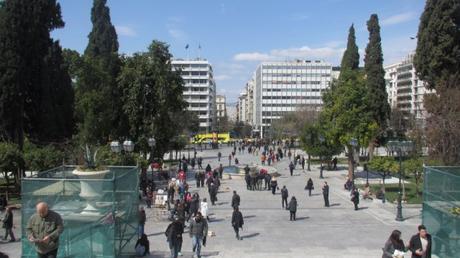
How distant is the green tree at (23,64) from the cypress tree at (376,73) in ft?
115

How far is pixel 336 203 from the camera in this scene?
30.6 metres

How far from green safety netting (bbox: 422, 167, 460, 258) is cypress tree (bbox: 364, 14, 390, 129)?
140ft

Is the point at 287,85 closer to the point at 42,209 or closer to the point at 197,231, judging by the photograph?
the point at 197,231

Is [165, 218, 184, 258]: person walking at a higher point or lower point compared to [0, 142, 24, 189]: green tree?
lower

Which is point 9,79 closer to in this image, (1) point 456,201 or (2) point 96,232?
(2) point 96,232

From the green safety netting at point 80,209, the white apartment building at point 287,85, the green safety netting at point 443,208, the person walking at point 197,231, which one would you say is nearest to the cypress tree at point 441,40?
the green safety netting at point 443,208

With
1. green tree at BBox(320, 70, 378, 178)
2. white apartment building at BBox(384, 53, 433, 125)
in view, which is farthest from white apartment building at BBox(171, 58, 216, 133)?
green tree at BBox(320, 70, 378, 178)

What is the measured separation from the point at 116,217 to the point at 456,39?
34.0m

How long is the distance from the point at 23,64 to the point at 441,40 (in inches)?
1182

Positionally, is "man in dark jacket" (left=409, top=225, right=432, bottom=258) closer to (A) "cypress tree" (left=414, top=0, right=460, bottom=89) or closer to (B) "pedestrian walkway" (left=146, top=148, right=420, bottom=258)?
(B) "pedestrian walkway" (left=146, top=148, right=420, bottom=258)

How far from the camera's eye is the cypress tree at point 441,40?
130 ft

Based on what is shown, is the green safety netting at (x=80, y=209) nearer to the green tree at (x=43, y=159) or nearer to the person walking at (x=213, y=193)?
the person walking at (x=213, y=193)

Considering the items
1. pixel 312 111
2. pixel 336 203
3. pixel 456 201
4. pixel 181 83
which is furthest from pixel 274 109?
pixel 456 201

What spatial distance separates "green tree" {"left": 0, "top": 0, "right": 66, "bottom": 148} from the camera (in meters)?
34.6
